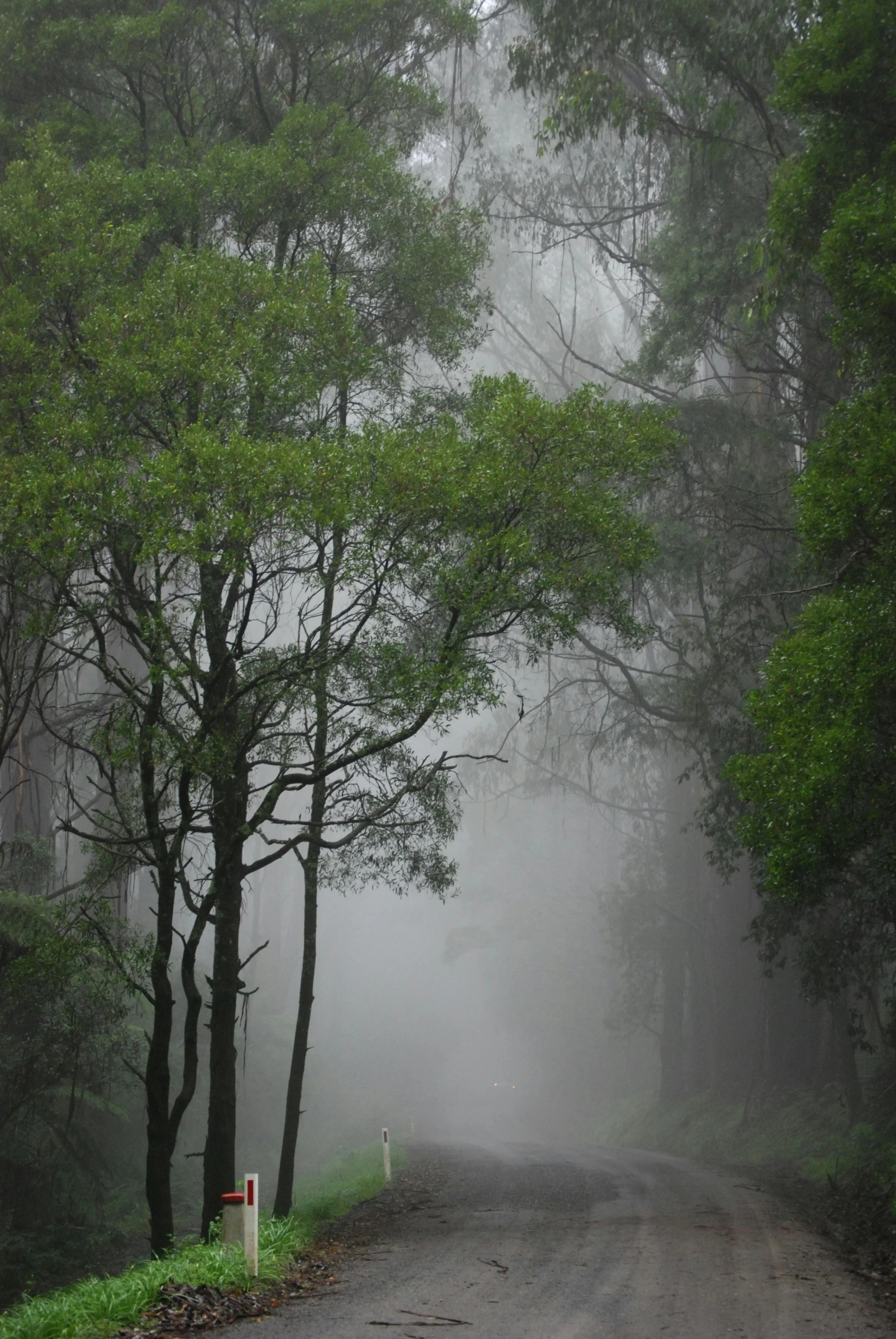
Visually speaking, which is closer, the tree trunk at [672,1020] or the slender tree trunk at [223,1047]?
the slender tree trunk at [223,1047]

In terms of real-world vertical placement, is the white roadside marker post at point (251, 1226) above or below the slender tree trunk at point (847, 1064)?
below

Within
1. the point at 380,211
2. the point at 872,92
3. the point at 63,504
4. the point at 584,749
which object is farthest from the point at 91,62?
the point at 584,749

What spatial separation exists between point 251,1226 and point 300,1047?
474 cm

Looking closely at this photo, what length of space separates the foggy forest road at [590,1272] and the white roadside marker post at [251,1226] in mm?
534

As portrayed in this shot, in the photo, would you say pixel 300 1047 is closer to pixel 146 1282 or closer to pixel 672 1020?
pixel 146 1282

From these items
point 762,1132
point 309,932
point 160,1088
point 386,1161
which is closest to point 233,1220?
point 160,1088

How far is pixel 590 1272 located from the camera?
336 inches

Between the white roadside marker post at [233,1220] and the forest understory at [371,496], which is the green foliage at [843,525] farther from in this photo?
the white roadside marker post at [233,1220]

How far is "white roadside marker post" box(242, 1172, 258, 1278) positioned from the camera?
8133 mm

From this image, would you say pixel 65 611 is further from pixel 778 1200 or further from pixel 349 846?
pixel 778 1200

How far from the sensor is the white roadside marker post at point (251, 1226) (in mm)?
8133

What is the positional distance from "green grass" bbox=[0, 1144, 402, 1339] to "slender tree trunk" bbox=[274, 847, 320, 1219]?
0.29m

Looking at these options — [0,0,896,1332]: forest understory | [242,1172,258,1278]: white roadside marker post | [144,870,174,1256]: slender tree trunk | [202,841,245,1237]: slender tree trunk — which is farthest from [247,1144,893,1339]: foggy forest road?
[144,870,174,1256]: slender tree trunk

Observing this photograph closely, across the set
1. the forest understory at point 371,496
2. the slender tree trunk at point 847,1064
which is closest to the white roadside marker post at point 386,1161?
the forest understory at point 371,496
